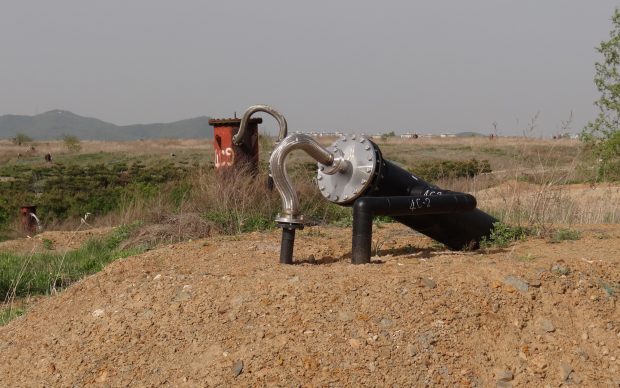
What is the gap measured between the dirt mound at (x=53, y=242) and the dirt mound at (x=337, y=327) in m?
5.35

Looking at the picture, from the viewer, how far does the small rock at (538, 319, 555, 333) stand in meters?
3.86

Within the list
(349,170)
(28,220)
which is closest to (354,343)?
(349,170)

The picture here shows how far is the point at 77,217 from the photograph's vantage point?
15250mm

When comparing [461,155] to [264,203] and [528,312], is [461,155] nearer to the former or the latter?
[264,203]

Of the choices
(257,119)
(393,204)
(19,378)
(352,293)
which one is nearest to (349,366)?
(352,293)

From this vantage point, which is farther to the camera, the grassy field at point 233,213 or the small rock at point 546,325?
the grassy field at point 233,213

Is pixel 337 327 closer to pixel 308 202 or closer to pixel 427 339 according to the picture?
pixel 427 339

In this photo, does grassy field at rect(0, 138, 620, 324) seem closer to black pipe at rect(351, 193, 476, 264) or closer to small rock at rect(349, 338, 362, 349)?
black pipe at rect(351, 193, 476, 264)

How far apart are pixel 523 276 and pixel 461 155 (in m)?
39.1

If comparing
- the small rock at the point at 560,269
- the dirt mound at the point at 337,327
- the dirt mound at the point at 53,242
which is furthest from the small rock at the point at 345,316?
the dirt mound at the point at 53,242

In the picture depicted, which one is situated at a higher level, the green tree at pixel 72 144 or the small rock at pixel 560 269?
the small rock at pixel 560 269

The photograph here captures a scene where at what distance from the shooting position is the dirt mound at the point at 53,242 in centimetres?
980

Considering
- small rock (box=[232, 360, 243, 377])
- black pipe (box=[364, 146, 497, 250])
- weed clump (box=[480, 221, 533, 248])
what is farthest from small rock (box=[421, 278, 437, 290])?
weed clump (box=[480, 221, 533, 248])

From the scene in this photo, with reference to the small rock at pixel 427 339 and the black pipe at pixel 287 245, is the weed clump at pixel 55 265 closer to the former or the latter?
the black pipe at pixel 287 245
